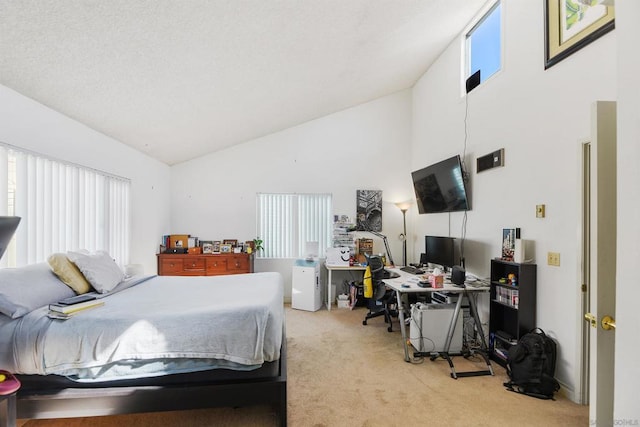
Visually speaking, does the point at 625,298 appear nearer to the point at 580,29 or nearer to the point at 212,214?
the point at 580,29

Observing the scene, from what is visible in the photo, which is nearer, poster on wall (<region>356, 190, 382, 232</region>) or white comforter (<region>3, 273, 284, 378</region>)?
white comforter (<region>3, 273, 284, 378</region>)

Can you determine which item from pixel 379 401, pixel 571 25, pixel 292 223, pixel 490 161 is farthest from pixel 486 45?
pixel 379 401

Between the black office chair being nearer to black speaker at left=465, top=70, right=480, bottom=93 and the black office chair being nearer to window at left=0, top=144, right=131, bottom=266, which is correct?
black speaker at left=465, top=70, right=480, bottom=93

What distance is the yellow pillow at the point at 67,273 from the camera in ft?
7.80

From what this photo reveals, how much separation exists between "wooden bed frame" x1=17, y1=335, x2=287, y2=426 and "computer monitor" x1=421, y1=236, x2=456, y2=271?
2.58 m

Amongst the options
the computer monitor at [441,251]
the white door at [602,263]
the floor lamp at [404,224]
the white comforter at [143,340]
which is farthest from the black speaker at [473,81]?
the white comforter at [143,340]

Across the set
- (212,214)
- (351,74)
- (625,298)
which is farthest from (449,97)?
(212,214)

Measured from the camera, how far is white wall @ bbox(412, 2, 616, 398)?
2.29 meters

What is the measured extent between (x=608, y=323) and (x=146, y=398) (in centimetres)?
237

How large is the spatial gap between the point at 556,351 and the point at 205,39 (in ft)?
12.3

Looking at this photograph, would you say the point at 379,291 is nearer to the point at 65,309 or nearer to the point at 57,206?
the point at 65,309

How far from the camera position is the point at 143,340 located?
1813mm

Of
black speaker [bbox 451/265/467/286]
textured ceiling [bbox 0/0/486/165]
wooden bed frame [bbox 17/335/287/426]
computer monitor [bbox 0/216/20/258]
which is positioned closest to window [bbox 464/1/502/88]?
textured ceiling [bbox 0/0/486/165]

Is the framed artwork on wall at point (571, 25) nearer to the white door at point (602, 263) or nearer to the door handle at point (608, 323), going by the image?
the white door at point (602, 263)
